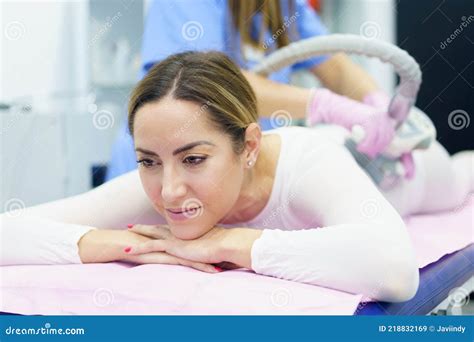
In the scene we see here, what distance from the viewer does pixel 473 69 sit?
1.26 metres

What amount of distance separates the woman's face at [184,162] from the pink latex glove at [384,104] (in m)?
0.59

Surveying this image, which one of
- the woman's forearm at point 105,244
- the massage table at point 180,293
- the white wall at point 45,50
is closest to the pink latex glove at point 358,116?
the massage table at point 180,293

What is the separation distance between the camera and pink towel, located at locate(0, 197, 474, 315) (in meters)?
0.86

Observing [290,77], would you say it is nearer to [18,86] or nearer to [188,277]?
[18,86]

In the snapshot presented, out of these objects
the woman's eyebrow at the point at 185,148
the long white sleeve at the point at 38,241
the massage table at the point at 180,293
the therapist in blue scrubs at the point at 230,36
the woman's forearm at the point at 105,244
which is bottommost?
the massage table at the point at 180,293

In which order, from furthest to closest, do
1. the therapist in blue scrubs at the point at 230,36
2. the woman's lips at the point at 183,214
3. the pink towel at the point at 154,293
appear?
the therapist in blue scrubs at the point at 230,36, the woman's lips at the point at 183,214, the pink towel at the point at 154,293

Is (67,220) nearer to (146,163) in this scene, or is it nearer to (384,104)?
(146,163)

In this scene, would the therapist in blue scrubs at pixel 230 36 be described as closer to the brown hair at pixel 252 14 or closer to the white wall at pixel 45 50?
the brown hair at pixel 252 14

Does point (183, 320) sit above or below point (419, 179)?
below

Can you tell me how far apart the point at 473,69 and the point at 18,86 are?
108 cm

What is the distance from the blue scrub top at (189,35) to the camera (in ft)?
4.69

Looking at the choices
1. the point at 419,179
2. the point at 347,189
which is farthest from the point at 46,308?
the point at 419,179

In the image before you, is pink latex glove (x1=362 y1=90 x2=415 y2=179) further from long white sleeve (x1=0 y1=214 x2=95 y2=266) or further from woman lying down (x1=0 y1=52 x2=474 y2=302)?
long white sleeve (x1=0 y1=214 x2=95 y2=266)

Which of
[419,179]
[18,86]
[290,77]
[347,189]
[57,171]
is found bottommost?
[347,189]
